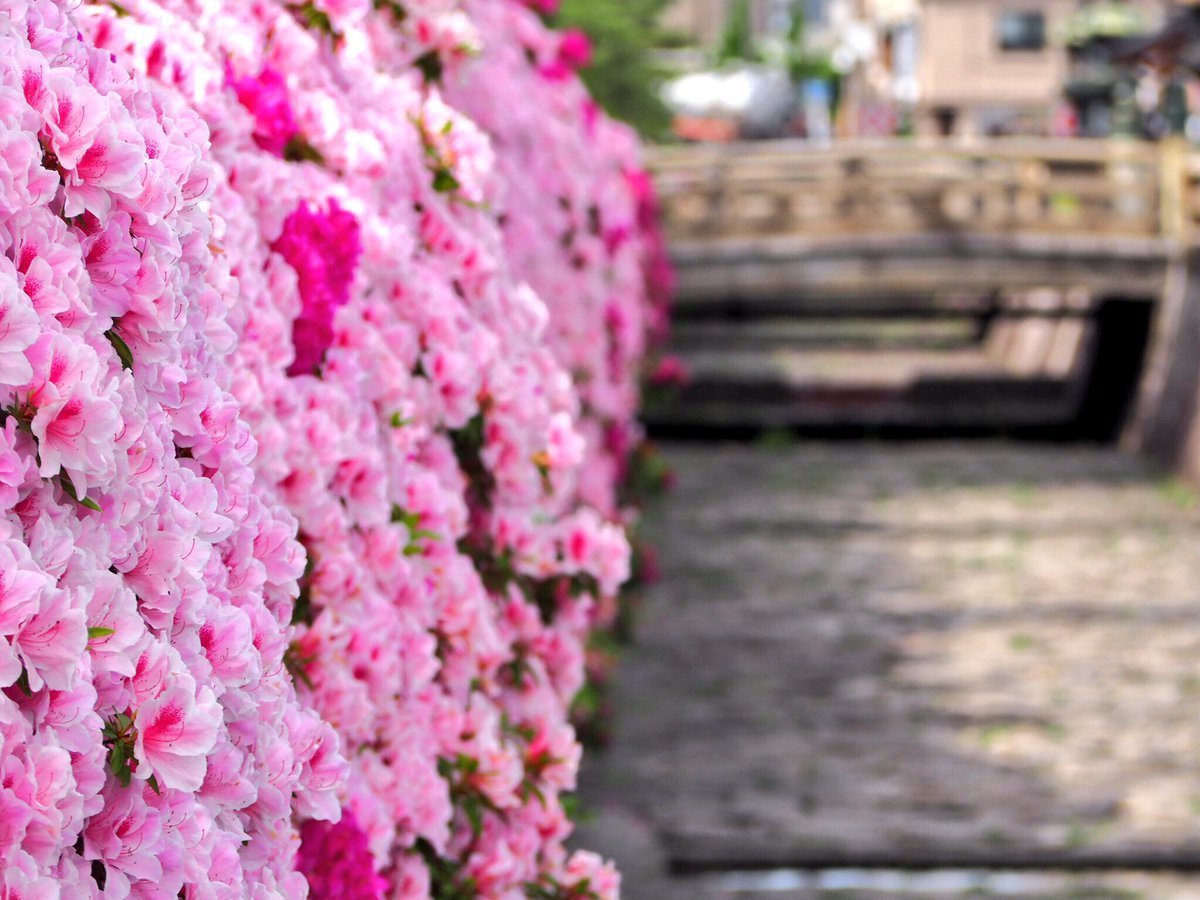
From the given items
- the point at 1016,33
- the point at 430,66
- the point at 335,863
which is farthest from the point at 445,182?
the point at 1016,33

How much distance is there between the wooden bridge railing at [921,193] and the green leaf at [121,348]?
19.7 metres

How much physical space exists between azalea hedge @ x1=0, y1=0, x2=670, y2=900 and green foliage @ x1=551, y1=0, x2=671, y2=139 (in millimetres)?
11831

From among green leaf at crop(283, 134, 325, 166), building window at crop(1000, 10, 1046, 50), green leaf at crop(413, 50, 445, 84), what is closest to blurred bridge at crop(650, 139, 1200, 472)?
green leaf at crop(413, 50, 445, 84)

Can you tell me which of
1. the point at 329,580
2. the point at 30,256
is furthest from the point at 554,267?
the point at 30,256

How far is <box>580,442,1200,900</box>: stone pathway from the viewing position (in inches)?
386

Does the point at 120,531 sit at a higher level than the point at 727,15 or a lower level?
higher

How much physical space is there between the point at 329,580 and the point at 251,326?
557mm

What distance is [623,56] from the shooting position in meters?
19.7

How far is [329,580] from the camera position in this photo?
4.02 m

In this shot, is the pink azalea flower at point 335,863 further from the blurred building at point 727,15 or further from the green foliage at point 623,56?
the blurred building at point 727,15

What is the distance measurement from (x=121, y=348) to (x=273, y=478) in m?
1.09

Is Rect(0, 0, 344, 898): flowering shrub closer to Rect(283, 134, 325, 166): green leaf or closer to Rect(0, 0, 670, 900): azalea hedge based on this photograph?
Rect(0, 0, 670, 900): azalea hedge

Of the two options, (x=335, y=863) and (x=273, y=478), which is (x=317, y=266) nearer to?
(x=273, y=478)

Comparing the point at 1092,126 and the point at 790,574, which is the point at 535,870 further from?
the point at 1092,126
